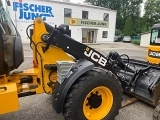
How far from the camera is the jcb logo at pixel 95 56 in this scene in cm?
338

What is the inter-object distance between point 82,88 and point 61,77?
0.38m

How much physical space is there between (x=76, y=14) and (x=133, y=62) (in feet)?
72.5

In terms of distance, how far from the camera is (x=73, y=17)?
2591 cm

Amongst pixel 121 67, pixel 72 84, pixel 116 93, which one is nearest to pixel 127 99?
pixel 121 67

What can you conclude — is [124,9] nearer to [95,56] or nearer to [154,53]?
[154,53]

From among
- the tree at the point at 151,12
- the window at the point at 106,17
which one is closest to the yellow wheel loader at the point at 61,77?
the window at the point at 106,17

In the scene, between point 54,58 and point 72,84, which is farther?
point 54,58

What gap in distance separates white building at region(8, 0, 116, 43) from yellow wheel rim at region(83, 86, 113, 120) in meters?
18.8

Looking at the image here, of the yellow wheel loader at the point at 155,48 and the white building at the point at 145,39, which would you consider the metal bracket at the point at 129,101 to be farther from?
the white building at the point at 145,39

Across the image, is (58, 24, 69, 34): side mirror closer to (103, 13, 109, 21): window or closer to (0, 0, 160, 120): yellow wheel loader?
(0, 0, 160, 120): yellow wheel loader

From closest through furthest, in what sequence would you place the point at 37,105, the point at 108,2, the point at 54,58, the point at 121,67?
the point at 54,58 < the point at 37,105 < the point at 121,67 < the point at 108,2

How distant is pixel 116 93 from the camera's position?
320 centimetres

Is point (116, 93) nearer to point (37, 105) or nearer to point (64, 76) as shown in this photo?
point (64, 76)

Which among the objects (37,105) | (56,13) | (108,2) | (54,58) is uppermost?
(108,2)
